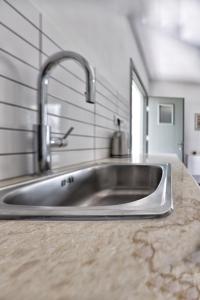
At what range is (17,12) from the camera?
0.74 metres

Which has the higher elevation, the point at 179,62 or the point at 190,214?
the point at 179,62

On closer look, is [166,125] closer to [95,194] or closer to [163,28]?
[163,28]

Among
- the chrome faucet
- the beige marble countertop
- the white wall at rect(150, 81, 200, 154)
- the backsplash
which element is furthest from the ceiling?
the beige marble countertop

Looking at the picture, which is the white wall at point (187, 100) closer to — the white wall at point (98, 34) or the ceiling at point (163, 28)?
the ceiling at point (163, 28)

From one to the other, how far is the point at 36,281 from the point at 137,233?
0.45 feet

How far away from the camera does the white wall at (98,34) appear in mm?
1066

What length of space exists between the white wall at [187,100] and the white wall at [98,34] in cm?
204

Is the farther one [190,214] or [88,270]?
[190,214]

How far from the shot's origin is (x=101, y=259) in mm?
217

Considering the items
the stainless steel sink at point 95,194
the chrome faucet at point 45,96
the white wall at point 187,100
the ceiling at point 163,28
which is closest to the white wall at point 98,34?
the ceiling at point 163,28

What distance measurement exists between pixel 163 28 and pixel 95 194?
216cm

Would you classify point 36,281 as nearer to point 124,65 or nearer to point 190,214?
point 190,214

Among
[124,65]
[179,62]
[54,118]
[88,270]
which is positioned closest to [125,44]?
[124,65]

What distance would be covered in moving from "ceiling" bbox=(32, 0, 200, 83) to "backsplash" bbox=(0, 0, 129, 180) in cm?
16
